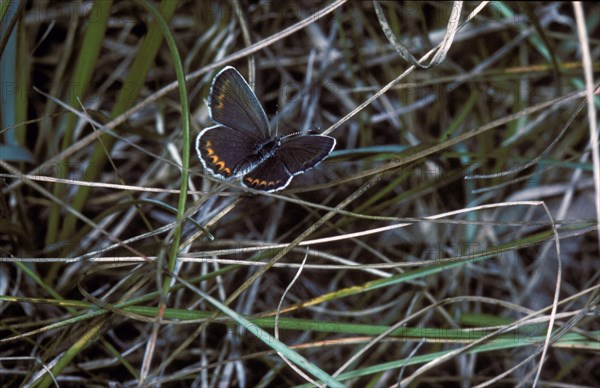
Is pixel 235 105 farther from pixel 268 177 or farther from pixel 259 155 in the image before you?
pixel 268 177

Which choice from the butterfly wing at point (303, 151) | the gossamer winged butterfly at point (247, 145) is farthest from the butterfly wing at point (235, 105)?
the butterfly wing at point (303, 151)

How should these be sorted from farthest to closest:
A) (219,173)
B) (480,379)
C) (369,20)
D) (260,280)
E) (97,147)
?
(369,20)
(260,280)
(480,379)
(97,147)
(219,173)

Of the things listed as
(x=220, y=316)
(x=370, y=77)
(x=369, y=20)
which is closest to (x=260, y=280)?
(x=220, y=316)

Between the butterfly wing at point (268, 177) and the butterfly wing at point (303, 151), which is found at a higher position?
the butterfly wing at point (303, 151)

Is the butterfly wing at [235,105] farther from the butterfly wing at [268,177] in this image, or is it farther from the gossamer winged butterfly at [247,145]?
the butterfly wing at [268,177]

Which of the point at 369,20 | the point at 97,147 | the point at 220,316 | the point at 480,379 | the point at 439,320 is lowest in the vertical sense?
the point at 480,379

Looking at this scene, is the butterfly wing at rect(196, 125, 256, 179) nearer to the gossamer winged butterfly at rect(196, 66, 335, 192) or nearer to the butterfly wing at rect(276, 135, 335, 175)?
the gossamer winged butterfly at rect(196, 66, 335, 192)

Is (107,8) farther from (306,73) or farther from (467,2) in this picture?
(467,2)
